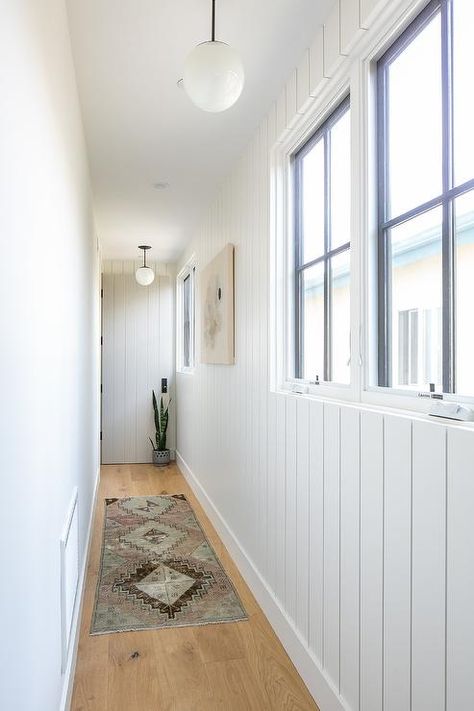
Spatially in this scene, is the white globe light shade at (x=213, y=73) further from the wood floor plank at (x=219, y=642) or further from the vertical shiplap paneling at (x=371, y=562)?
the wood floor plank at (x=219, y=642)

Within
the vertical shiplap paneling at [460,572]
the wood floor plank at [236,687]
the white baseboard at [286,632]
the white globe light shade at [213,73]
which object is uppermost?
the white globe light shade at [213,73]

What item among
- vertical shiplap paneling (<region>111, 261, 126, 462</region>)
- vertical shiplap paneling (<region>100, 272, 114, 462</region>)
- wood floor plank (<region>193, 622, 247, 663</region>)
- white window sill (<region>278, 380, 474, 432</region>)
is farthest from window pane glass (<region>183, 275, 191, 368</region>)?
white window sill (<region>278, 380, 474, 432</region>)

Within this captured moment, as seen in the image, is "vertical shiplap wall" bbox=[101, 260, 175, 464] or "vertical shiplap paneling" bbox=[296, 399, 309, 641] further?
"vertical shiplap wall" bbox=[101, 260, 175, 464]

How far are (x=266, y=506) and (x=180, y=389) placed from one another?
3.54 metres

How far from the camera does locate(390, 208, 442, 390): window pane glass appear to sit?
139 centimetres

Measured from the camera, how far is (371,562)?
1.52 meters

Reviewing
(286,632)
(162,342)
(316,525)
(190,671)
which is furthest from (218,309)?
(162,342)

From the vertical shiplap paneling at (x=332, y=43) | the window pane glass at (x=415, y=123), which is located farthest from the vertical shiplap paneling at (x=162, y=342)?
the window pane glass at (x=415, y=123)

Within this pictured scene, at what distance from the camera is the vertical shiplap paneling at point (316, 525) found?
1884mm

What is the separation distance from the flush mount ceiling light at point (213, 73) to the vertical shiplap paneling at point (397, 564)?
117 cm

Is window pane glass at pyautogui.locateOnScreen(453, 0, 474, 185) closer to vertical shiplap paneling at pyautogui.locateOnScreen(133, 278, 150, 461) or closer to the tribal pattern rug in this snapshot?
the tribal pattern rug

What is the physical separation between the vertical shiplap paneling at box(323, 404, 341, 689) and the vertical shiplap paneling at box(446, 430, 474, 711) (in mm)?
597

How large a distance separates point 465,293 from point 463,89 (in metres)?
0.51

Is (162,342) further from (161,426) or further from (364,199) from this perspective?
(364,199)
